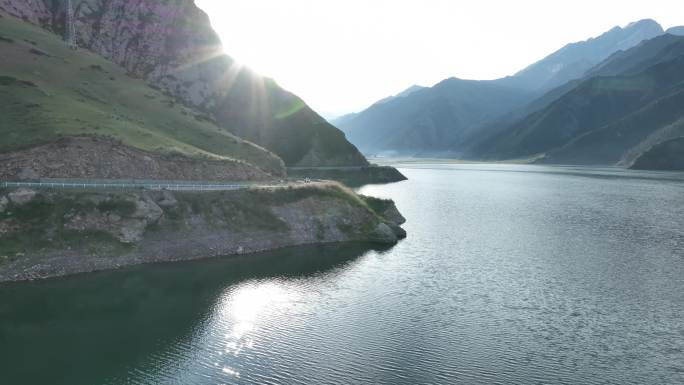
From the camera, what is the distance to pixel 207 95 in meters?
196

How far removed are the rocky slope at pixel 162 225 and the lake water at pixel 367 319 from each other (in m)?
4.16

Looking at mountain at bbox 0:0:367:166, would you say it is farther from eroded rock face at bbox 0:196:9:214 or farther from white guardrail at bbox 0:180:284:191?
eroded rock face at bbox 0:196:9:214

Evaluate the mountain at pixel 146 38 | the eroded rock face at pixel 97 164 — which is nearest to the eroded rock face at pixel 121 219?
the eroded rock face at pixel 97 164

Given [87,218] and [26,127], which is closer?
[87,218]

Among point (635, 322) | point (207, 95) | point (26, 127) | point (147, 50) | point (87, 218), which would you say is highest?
point (147, 50)

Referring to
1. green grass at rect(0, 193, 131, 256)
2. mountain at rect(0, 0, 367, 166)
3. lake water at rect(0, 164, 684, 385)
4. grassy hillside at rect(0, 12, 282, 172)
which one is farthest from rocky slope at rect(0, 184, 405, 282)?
mountain at rect(0, 0, 367, 166)

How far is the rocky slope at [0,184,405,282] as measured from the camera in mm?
62062

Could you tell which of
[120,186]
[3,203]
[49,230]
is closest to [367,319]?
[49,230]

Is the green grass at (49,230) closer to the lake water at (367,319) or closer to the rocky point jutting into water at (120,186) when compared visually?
the rocky point jutting into water at (120,186)

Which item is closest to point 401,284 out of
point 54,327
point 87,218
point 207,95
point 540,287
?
point 540,287

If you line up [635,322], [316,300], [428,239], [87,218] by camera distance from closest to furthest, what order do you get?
[635,322] < [316,300] < [87,218] < [428,239]

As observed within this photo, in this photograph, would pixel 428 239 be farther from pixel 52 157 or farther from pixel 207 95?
pixel 207 95

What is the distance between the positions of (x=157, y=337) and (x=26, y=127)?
56.4m

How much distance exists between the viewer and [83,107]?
9794 cm
